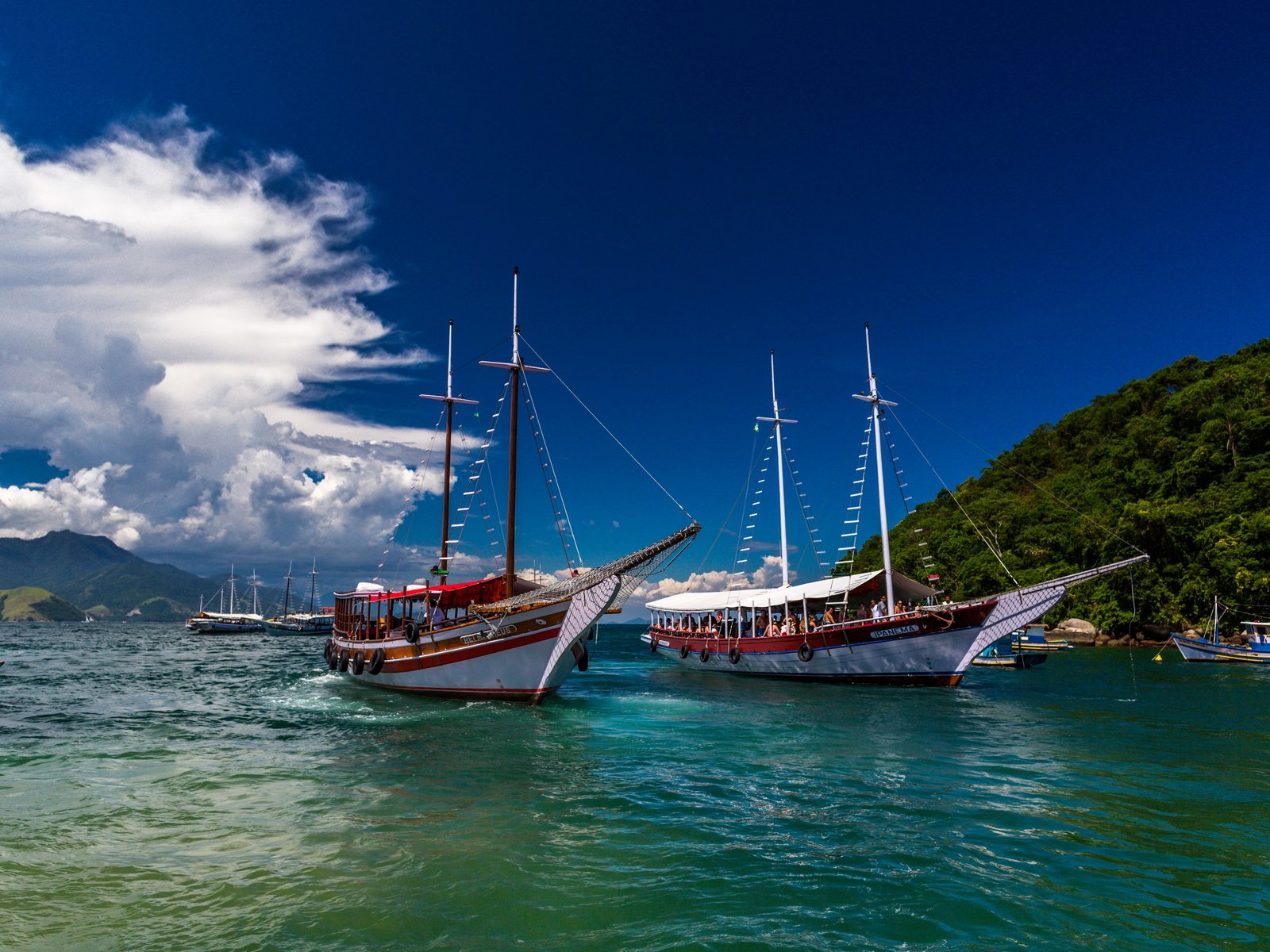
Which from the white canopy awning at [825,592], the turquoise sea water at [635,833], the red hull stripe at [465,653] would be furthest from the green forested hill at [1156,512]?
the red hull stripe at [465,653]

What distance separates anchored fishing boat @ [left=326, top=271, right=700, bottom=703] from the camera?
88.3ft

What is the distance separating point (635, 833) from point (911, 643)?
26.9m

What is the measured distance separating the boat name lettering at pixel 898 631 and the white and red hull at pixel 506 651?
14892 millimetres

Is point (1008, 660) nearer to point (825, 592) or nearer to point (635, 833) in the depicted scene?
point (825, 592)

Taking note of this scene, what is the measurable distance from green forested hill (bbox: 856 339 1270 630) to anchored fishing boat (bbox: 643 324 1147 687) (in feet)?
53.1

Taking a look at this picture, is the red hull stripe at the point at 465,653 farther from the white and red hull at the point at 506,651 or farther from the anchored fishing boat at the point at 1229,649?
the anchored fishing boat at the point at 1229,649

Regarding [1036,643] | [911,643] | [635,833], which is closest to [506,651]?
[635,833]

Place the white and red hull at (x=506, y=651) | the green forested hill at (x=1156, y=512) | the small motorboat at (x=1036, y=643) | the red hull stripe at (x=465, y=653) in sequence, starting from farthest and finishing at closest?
the small motorboat at (x=1036, y=643), the green forested hill at (x=1156, y=512), the red hull stripe at (x=465, y=653), the white and red hull at (x=506, y=651)

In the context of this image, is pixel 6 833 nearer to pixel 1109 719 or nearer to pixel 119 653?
pixel 1109 719

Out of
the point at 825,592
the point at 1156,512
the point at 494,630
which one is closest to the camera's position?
the point at 494,630

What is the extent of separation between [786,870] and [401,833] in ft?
19.4

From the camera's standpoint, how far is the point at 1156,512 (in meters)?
60.8

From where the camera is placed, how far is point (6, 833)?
1109 centimetres

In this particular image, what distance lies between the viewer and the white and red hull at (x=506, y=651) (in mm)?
26797
